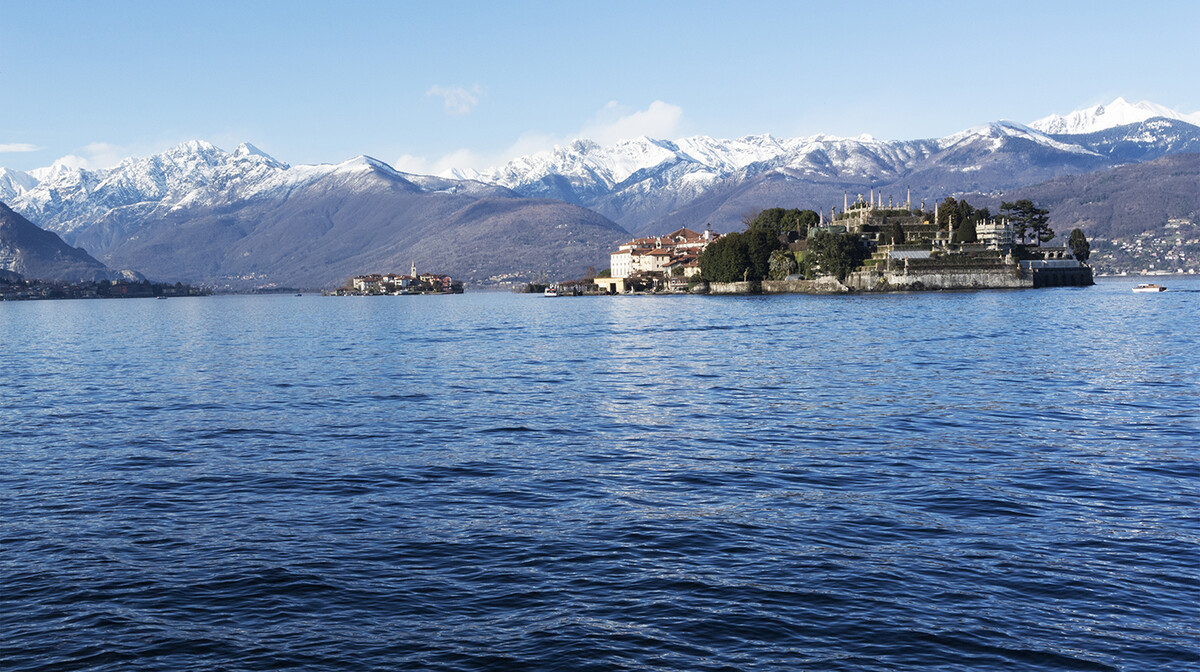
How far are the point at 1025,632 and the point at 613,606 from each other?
680 cm

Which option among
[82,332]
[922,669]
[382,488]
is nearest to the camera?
[922,669]

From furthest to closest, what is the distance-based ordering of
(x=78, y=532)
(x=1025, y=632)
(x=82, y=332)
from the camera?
(x=82, y=332)
(x=78, y=532)
(x=1025, y=632)

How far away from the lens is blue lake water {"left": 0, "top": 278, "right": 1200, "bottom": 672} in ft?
51.2

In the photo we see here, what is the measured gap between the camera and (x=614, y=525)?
2253cm

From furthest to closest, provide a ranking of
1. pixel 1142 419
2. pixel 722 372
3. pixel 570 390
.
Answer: pixel 722 372, pixel 570 390, pixel 1142 419

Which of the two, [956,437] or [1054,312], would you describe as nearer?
[956,437]

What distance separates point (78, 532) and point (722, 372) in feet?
128

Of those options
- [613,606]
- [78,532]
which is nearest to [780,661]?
[613,606]

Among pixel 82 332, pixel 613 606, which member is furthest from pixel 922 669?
pixel 82 332

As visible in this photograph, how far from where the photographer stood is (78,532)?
74.7 ft

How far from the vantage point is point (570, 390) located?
50.0 meters

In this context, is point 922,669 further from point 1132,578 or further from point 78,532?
point 78,532

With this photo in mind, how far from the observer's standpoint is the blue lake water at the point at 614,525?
1561cm

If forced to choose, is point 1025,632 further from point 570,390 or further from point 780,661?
point 570,390
